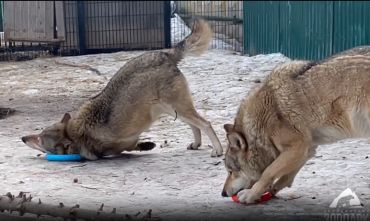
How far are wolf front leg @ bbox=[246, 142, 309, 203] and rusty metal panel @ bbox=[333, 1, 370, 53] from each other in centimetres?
695

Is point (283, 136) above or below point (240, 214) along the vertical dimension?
above

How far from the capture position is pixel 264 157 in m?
4.54

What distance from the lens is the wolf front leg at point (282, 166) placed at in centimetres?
429

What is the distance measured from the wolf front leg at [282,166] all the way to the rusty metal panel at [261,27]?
9428mm

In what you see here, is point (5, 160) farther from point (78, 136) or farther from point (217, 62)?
point (217, 62)

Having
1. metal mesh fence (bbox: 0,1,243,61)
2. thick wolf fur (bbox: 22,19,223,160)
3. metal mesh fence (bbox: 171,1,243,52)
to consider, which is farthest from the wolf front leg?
metal mesh fence (bbox: 0,1,243,61)

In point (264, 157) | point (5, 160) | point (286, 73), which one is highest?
point (286, 73)

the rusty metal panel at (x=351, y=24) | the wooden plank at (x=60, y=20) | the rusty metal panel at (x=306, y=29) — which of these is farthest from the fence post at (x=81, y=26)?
the rusty metal panel at (x=351, y=24)

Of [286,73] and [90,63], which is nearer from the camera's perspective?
[286,73]

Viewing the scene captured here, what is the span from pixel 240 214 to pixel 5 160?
295cm

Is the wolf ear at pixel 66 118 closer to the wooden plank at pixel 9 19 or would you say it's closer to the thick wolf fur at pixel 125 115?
the thick wolf fur at pixel 125 115

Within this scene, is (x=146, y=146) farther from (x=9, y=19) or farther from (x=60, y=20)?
(x=9, y=19)

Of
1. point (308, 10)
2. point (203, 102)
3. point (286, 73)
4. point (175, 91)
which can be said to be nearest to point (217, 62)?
→ point (308, 10)

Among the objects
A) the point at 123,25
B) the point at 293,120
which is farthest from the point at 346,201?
the point at 123,25
